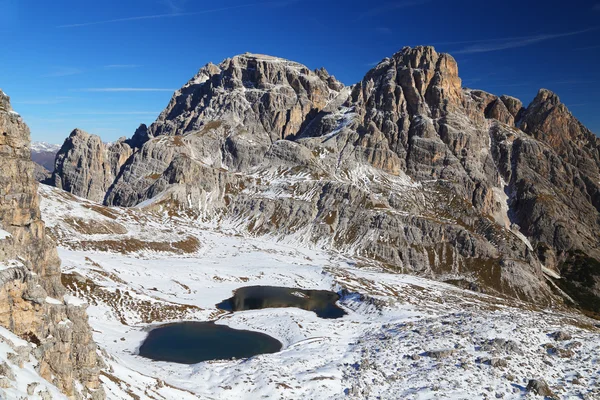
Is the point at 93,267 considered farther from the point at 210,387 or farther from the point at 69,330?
the point at 69,330

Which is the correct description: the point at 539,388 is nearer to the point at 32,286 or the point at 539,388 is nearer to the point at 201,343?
the point at 201,343

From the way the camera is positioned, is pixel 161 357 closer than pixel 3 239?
No

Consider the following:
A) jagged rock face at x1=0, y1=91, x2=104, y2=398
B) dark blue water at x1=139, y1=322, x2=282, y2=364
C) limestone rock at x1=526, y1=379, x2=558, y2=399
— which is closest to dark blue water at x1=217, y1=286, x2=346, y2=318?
dark blue water at x1=139, y1=322, x2=282, y2=364

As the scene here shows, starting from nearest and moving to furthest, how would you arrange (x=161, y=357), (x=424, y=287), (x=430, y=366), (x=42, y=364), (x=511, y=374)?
(x=42, y=364)
(x=511, y=374)
(x=430, y=366)
(x=161, y=357)
(x=424, y=287)

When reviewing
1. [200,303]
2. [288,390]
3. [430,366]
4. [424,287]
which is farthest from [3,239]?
[424,287]

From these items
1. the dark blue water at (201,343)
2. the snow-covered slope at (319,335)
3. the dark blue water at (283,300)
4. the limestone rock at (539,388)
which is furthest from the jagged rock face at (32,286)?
the dark blue water at (283,300)

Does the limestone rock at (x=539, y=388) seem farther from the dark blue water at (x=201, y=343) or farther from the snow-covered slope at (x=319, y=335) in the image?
the dark blue water at (x=201, y=343)
